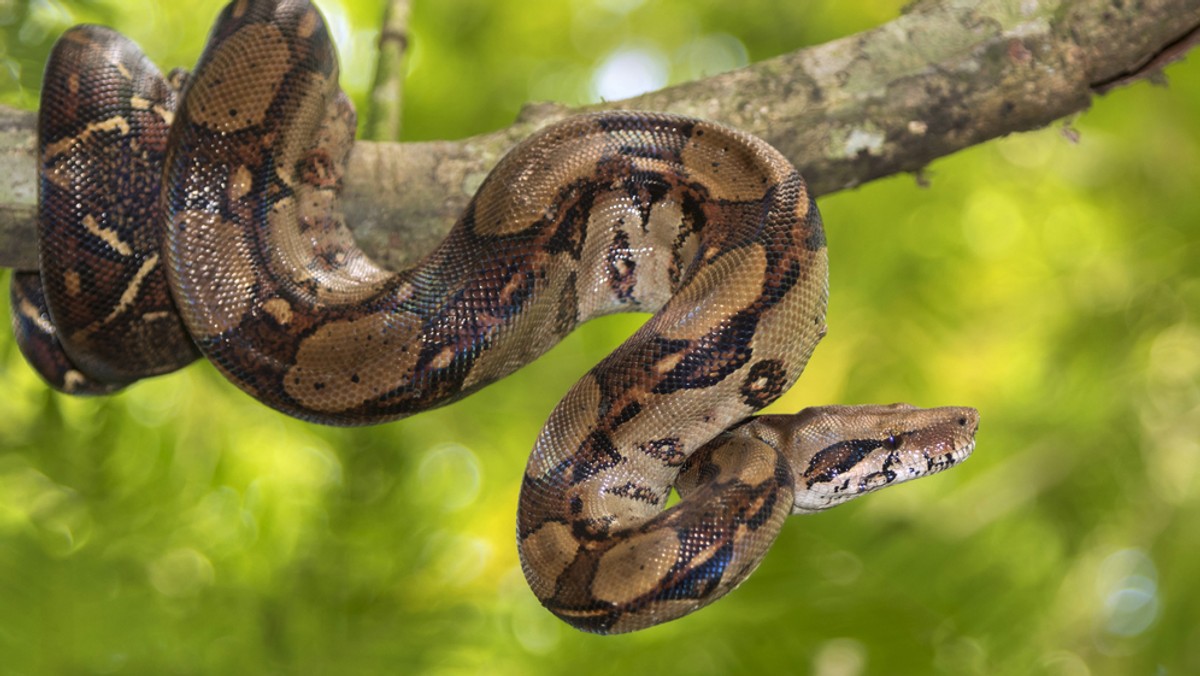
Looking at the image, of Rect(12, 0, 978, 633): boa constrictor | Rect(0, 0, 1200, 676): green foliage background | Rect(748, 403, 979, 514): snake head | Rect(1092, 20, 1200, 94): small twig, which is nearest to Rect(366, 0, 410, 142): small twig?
Rect(12, 0, 978, 633): boa constrictor

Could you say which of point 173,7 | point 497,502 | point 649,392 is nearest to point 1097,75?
point 649,392

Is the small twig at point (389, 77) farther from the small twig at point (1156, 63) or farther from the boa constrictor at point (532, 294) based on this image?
the small twig at point (1156, 63)

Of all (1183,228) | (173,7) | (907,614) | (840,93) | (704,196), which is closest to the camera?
(704,196)

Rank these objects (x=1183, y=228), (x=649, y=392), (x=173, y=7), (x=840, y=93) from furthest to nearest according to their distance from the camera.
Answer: (x=173, y=7) < (x=1183, y=228) < (x=840, y=93) < (x=649, y=392)

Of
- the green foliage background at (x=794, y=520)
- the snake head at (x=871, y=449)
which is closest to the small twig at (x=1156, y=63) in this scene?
the green foliage background at (x=794, y=520)

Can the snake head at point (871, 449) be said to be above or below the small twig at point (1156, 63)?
below

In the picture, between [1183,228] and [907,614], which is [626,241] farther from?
[1183,228]

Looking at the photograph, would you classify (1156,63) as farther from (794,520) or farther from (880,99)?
(794,520)

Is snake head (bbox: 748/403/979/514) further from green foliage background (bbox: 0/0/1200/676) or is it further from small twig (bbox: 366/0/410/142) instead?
small twig (bbox: 366/0/410/142)
